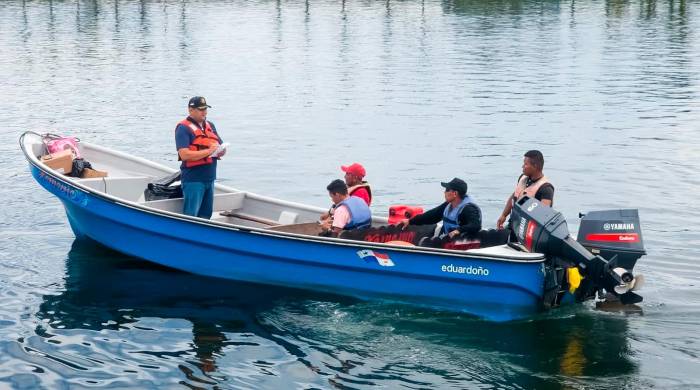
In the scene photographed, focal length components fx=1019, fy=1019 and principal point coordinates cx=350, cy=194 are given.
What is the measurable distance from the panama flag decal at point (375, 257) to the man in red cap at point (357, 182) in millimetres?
1172

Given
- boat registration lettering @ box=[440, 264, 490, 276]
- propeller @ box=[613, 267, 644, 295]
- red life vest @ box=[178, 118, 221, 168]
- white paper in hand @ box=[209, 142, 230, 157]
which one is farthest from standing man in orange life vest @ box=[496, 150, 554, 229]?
red life vest @ box=[178, 118, 221, 168]

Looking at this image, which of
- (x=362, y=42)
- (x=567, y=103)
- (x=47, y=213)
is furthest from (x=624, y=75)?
(x=47, y=213)

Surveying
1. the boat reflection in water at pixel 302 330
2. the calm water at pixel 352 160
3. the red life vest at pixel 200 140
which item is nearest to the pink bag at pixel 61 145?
the calm water at pixel 352 160

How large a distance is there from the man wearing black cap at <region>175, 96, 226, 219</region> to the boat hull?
59 centimetres

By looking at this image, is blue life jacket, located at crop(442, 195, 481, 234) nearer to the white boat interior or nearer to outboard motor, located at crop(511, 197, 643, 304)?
outboard motor, located at crop(511, 197, 643, 304)

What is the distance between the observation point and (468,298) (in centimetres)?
1208

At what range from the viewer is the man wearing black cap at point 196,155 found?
1365 centimetres

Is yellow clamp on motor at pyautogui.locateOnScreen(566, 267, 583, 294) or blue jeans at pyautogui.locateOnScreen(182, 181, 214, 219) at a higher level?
blue jeans at pyautogui.locateOnScreen(182, 181, 214, 219)

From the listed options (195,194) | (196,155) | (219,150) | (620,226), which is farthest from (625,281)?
(195,194)

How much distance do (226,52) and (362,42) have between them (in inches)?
290

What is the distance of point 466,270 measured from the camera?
38.7 feet

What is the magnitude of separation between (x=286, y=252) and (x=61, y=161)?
205 inches

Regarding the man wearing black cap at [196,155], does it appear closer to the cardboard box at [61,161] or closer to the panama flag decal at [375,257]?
the panama flag decal at [375,257]

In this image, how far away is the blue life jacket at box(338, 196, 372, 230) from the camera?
12992 mm
